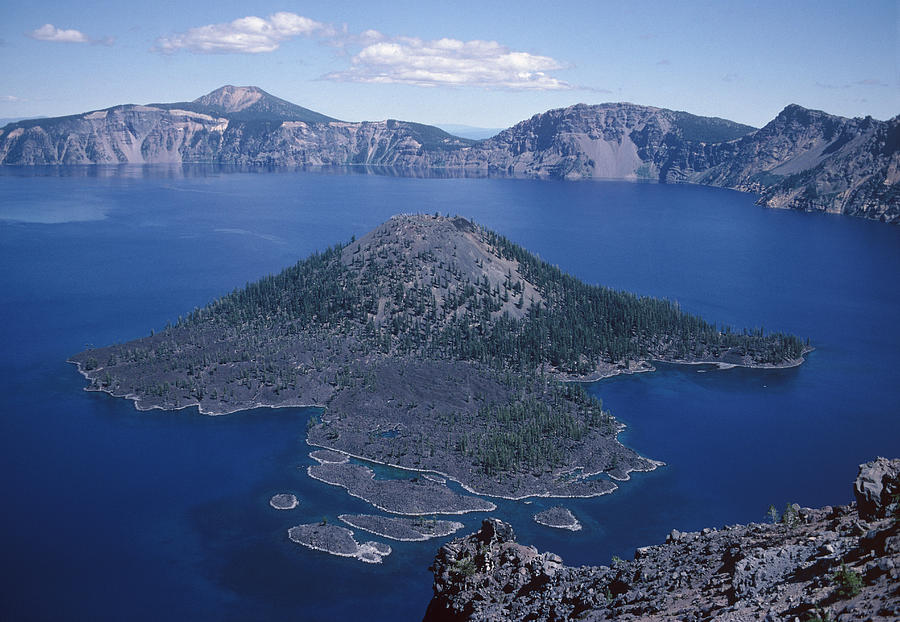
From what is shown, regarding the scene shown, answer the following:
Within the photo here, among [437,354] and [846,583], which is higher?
[846,583]

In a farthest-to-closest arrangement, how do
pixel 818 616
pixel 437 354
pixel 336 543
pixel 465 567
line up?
pixel 437 354, pixel 336 543, pixel 465 567, pixel 818 616

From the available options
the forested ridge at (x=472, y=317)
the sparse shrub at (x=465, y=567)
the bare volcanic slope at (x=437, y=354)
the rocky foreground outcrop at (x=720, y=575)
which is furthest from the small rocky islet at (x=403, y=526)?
the forested ridge at (x=472, y=317)

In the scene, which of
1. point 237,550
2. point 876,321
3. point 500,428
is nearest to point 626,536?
point 500,428

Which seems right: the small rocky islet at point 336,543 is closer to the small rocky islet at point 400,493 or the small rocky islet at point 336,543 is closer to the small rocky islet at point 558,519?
the small rocky islet at point 400,493

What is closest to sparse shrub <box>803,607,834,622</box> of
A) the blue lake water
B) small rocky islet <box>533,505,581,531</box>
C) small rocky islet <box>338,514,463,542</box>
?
the blue lake water

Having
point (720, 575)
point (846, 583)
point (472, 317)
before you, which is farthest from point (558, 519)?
point (472, 317)

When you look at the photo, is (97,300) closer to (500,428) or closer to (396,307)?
(396,307)

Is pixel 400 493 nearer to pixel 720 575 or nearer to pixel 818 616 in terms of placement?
pixel 720 575
